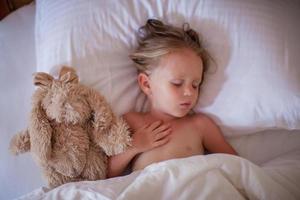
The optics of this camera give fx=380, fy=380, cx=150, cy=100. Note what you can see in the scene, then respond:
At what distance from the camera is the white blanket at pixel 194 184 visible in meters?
0.89

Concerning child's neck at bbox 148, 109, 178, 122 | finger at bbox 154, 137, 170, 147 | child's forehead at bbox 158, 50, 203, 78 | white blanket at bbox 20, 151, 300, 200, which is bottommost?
white blanket at bbox 20, 151, 300, 200

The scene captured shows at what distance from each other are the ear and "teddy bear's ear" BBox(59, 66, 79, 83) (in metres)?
0.19

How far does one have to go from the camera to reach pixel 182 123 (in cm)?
112

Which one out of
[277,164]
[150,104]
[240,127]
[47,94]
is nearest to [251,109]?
[240,127]

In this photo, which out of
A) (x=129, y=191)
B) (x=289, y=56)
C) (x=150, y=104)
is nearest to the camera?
(x=129, y=191)

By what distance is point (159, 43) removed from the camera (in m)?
1.05

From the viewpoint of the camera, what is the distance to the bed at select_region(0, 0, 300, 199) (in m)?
1.02

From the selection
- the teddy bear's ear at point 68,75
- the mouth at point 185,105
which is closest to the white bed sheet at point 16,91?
the teddy bear's ear at point 68,75

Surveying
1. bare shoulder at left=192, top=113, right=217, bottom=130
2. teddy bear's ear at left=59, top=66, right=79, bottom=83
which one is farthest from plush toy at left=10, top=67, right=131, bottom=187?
bare shoulder at left=192, top=113, right=217, bottom=130

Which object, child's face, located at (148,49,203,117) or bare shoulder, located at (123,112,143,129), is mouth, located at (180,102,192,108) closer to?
child's face, located at (148,49,203,117)

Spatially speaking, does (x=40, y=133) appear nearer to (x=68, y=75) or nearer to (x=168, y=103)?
(x=68, y=75)

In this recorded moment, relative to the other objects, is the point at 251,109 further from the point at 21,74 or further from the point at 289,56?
the point at 21,74

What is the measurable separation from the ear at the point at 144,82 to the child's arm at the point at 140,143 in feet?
0.32

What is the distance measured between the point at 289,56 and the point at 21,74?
802 millimetres
